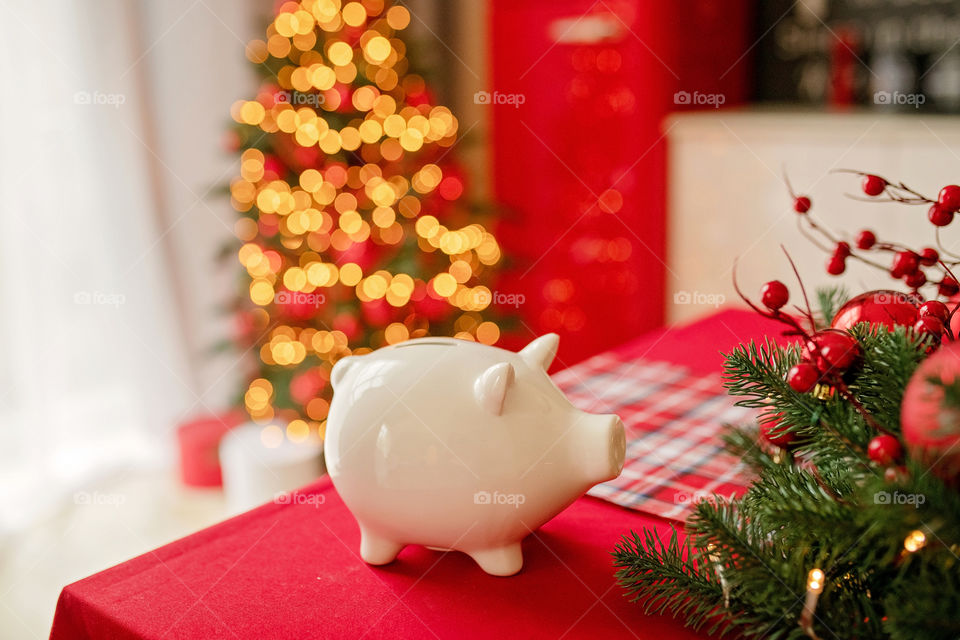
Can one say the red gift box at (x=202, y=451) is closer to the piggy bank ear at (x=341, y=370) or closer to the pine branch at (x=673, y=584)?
the piggy bank ear at (x=341, y=370)

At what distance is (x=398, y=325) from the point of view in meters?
2.66

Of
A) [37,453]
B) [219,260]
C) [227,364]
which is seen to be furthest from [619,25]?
[37,453]

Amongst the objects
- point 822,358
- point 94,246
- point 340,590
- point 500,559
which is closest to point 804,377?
point 822,358

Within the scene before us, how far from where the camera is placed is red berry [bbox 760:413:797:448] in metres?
0.77

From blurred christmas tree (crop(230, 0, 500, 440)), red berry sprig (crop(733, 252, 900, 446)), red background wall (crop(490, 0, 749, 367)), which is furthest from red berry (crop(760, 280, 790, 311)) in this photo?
red background wall (crop(490, 0, 749, 367))

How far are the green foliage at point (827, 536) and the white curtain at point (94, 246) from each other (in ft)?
7.77

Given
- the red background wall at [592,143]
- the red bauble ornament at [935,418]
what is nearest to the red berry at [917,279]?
the red bauble ornament at [935,418]

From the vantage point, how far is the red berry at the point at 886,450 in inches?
23.7

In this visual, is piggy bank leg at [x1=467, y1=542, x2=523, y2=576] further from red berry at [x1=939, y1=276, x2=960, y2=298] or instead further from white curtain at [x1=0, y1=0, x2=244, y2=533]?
white curtain at [x1=0, y1=0, x2=244, y2=533]

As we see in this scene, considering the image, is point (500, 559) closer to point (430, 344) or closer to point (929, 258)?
point (430, 344)

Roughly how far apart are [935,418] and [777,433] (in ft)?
0.72

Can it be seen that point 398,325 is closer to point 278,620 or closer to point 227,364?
point 227,364

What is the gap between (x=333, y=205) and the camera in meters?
2.66

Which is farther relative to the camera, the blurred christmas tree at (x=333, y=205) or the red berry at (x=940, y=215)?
the blurred christmas tree at (x=333, y=205)
